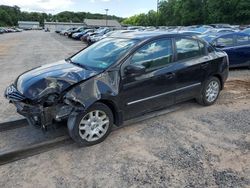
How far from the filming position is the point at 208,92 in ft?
19.9

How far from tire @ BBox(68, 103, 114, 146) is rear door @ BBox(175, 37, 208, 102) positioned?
66.0 inches

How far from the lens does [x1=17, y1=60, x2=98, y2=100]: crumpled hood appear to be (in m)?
4.16

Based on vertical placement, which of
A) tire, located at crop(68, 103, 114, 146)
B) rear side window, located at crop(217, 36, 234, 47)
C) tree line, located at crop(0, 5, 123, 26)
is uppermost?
tree line, located at crop(0, 5, 123, 26)

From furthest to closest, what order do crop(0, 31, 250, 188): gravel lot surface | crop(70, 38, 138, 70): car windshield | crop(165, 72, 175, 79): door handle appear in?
crop(165, 72, 175, 79): door handle, crop(70, 38, 138, 70): car windshield, crop(0, 31, 250, 188): gravel lot surface

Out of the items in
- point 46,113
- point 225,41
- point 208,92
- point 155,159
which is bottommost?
point 155,159

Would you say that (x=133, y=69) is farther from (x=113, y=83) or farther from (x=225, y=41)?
(x=225, y=41)

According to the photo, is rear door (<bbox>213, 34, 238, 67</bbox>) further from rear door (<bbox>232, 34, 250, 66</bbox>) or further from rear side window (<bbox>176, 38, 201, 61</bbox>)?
rear side window (<bbox>176, 38, 201, 61</bbox>)

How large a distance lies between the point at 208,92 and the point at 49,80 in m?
3.41

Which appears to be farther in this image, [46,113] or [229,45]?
[229,45]

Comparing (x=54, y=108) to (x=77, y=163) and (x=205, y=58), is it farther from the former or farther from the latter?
(x=205, y=58)

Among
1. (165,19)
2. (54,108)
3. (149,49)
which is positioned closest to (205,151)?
(149,49)

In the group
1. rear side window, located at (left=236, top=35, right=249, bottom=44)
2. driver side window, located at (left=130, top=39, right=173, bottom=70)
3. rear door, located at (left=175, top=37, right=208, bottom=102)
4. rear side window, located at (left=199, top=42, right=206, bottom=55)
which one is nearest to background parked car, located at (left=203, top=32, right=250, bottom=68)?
A: rear side window, located at (left=236, top=35, right=249, bottom=44)

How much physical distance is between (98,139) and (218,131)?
2.06m

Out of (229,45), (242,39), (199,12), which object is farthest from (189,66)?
(199,12)
